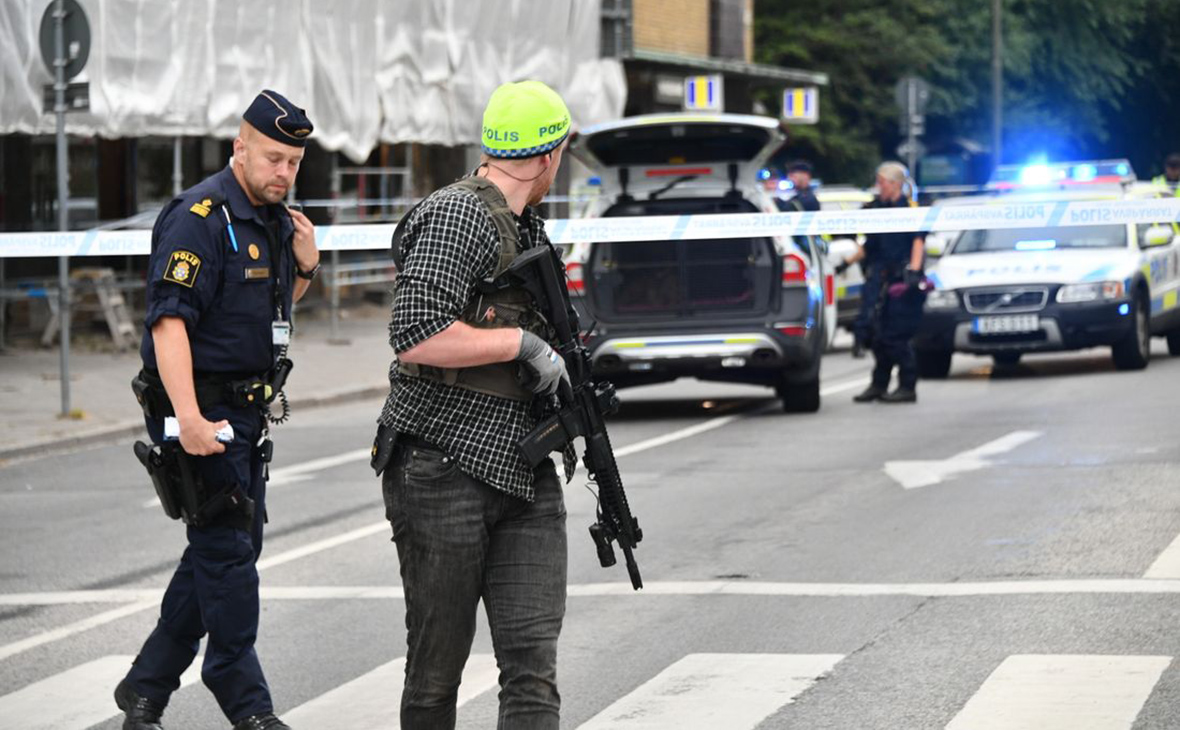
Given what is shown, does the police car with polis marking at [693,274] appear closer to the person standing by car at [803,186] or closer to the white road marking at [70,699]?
the person standing by car at [803,186]

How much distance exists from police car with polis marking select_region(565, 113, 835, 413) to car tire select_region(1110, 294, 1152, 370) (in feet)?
12.7

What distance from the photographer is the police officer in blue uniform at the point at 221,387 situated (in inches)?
230

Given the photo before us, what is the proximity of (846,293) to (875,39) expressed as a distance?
26.1m

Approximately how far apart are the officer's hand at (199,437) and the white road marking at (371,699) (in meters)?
1.06

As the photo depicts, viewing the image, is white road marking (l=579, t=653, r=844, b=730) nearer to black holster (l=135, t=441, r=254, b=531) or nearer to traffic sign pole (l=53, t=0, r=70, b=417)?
black holster (l=135, t=441, r=254, b=531)

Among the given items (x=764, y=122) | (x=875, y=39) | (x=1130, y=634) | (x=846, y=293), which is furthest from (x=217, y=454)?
(x=875, y=39)

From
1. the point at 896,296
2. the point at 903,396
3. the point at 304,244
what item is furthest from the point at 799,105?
the point at 304,244

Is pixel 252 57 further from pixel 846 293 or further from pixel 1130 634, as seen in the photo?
pixel 1130 634

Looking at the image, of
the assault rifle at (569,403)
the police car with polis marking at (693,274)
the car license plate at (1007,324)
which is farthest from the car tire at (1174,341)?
the assault rifle at (569,403)

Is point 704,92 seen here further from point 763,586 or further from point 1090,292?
point 763,586

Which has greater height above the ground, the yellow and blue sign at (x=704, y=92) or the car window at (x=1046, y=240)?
the yellow and blue sign at (x=704, y=92)

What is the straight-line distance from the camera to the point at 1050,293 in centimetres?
1777

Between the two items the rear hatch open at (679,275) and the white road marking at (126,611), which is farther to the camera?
the rear hatch open at (679,275)

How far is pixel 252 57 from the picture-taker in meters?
23.5
